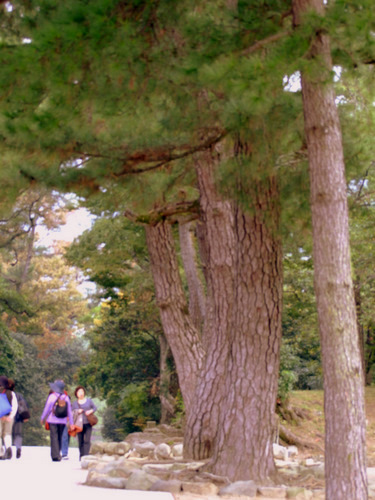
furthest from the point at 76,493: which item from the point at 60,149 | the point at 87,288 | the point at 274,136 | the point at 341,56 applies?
the point at 87,288

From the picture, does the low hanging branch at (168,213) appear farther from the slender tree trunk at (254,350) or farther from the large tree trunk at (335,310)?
the large tree trunk at (335,310)

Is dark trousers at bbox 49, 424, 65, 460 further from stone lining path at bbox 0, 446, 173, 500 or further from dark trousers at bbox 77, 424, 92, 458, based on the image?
stone lining path at bbox 0, 446, 173, 500

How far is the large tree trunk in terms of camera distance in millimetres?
5480

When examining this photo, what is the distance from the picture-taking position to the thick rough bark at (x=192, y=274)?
12609 mm

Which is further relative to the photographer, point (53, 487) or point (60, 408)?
point (60, 408)

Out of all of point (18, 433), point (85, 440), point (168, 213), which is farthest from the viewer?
point (18, 433)

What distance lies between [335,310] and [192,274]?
7.72 m

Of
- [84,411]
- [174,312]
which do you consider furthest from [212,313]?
[84,411]

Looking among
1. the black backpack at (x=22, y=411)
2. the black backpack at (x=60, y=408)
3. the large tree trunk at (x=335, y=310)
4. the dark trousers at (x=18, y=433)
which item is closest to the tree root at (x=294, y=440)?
the black backpack at (x=60, y=408)

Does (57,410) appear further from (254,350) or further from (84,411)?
(254,350)

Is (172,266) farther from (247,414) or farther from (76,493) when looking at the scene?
(76,493)

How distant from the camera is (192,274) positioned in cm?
1319

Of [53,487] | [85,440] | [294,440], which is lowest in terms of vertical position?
[294,440]

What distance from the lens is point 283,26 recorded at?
7062 mm
